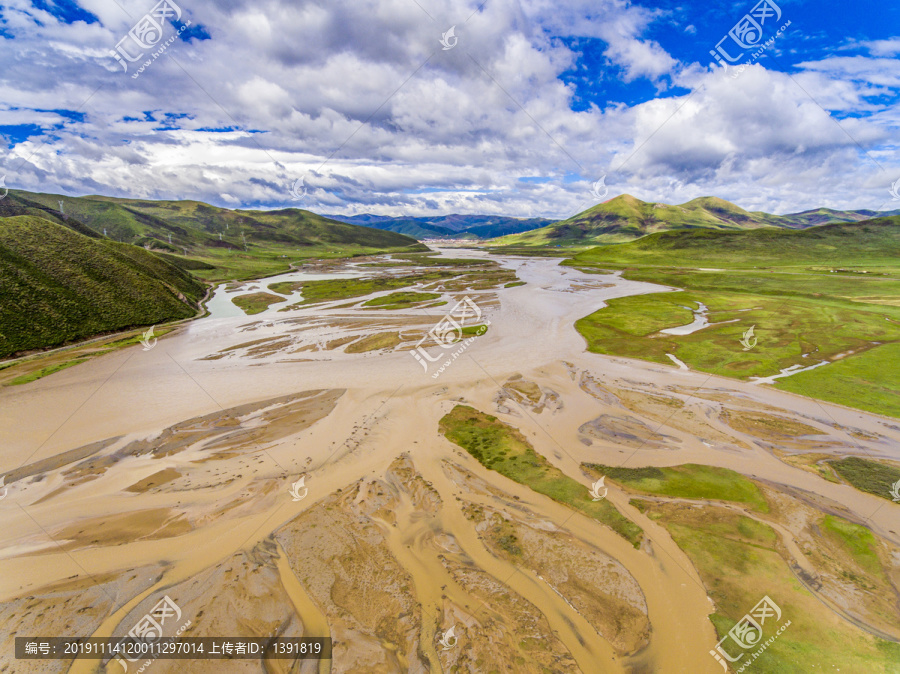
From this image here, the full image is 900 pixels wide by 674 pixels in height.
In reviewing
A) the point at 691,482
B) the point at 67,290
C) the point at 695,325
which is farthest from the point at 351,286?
the point at 691,482

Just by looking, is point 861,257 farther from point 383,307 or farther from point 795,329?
point 383,307

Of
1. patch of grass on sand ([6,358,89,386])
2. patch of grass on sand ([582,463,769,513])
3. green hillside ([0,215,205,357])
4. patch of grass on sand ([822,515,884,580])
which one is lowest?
patch of grass on sand ([822,515,884,580])

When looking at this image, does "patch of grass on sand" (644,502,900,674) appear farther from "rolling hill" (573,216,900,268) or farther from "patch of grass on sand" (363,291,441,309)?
"rolling hill" (573,216,900,268)

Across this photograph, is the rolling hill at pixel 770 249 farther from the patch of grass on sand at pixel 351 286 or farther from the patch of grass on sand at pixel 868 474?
the patch of grass on sand at pixel 868 474
